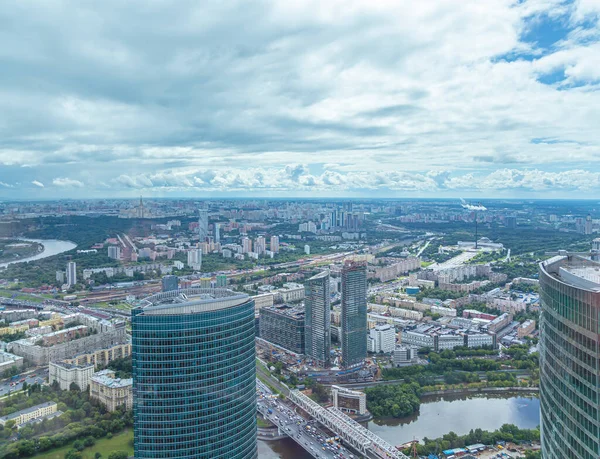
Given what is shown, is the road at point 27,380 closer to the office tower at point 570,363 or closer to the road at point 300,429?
the road at point 300,429

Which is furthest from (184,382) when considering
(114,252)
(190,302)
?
(114,252)

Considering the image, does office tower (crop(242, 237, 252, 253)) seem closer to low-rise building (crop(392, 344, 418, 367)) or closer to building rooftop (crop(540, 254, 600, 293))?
low-rise building (crop(392, 344, 418, 367))

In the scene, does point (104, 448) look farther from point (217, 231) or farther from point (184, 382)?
point (217, 231)

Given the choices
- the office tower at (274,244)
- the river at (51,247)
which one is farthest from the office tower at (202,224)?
the river at (51,247)

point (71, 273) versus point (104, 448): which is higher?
point (71, 273)

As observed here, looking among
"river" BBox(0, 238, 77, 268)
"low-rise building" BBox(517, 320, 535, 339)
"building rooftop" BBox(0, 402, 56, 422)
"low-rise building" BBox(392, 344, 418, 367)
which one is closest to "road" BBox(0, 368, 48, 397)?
"building rooftop" BBox(0, 402, 56, 422)

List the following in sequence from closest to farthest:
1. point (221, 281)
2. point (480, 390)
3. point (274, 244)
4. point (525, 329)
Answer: point (480, 390) → point (525, 329) → point (221, 281) → point (274, 244)

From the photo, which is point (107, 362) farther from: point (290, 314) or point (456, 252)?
point (456, 252)
